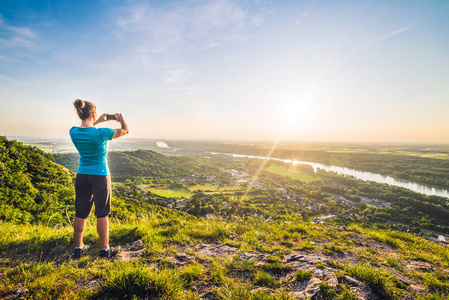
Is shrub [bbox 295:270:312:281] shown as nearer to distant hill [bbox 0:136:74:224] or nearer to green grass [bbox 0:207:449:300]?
green grass [bbox 0:207:449:300]

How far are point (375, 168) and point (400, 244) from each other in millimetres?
119357

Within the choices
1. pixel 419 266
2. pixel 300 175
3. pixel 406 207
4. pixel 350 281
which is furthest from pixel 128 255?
pixel 300 175

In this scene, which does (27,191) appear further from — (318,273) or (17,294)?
(318,273)

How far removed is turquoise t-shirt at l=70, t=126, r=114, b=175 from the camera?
264 centimetres

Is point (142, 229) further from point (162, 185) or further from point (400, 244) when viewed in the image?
point (162, 185)

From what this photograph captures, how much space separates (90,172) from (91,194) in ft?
1.35

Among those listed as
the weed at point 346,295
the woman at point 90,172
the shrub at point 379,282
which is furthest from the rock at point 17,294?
the shrub at point 379,282

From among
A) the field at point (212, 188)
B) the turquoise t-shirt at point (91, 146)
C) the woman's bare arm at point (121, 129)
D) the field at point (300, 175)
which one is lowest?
the field at point (212, 188)

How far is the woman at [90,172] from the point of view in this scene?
266 centimetres

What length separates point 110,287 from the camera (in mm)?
2018

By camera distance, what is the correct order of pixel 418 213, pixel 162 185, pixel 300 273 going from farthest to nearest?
pixel 162 185 → pixel 418 213 → pixel 300 273

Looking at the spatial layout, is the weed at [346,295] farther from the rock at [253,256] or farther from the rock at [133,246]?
the rock at [133,246]

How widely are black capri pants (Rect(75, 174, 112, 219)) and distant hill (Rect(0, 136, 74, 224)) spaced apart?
2744mm

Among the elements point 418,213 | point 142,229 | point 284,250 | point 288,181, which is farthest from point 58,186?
point 288,181
